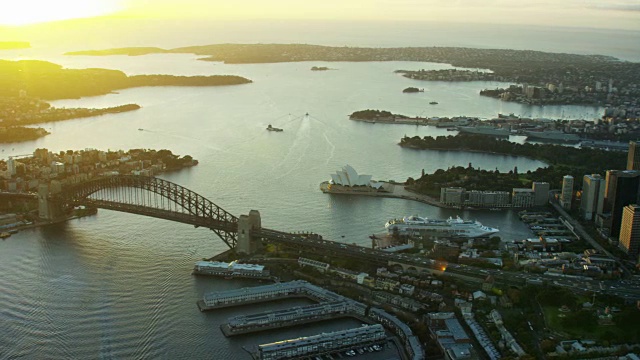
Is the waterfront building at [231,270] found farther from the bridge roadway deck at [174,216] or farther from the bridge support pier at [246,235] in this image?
the bridge roadway deck at [174,216]

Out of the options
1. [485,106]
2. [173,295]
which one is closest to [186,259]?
[173,295]

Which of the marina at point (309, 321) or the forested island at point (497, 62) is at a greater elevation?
the forested island at point (497, 62)

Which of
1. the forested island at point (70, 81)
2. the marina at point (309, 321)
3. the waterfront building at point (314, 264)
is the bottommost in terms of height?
the marina at point (309, 321)

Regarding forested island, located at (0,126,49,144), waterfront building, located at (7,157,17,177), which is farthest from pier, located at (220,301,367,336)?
forested island, located at (0,126,49,144)

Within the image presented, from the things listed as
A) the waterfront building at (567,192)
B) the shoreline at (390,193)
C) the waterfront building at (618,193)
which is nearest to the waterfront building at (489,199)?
the shoreline at (390,193)

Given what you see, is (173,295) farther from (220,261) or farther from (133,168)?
(133,168)

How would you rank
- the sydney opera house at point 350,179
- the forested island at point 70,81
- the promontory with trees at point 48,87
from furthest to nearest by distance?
the forested island at point 70,81 < the promontory with trees at point 48,87 < the sydney opera house at point 350,179

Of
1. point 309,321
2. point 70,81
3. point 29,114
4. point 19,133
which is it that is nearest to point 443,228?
point 309,321

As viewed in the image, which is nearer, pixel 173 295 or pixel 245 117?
pixel 173 295
